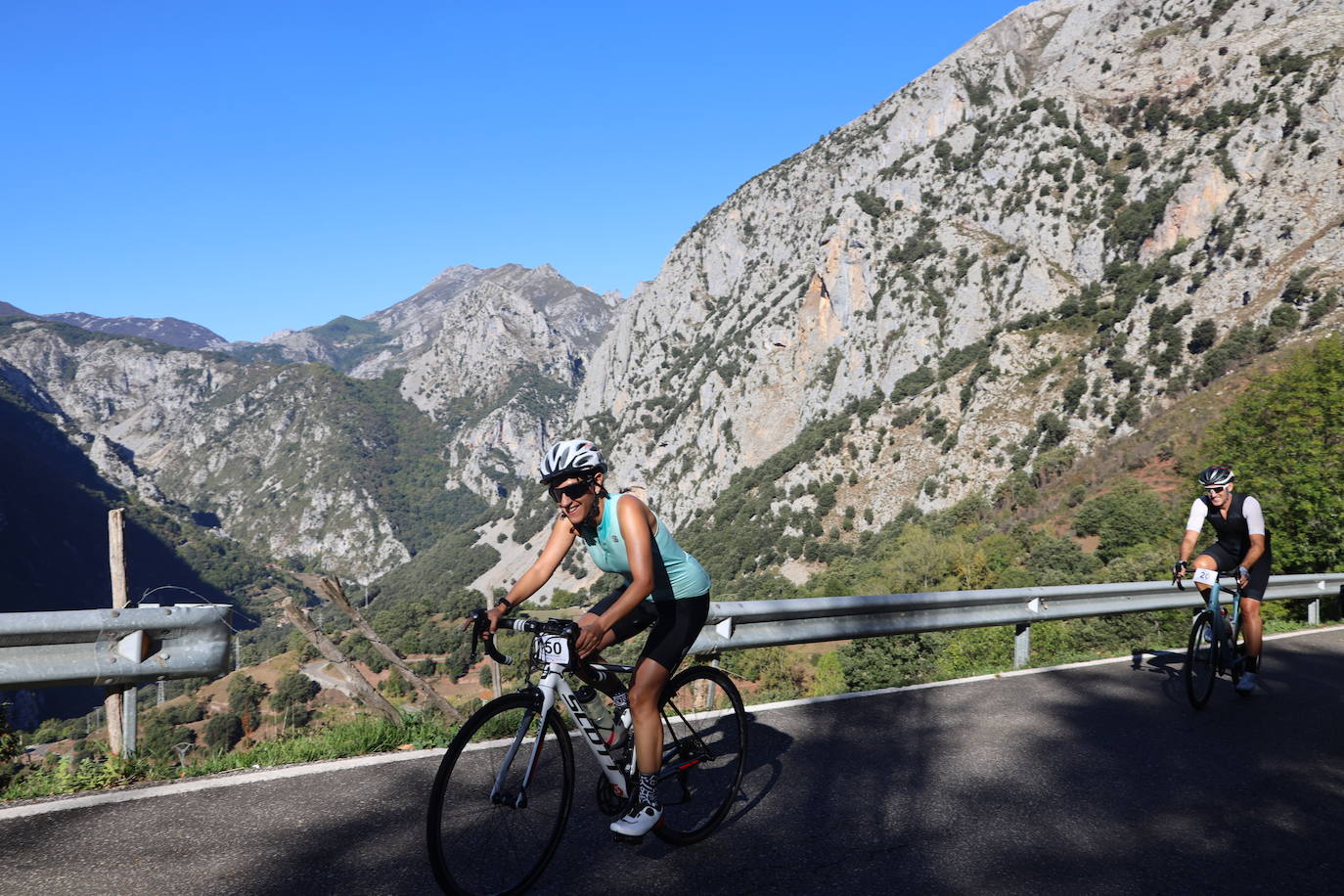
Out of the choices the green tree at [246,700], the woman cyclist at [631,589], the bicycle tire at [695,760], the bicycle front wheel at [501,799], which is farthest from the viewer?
the green tree at [246,700]

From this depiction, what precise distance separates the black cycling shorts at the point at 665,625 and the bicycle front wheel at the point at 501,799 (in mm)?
528

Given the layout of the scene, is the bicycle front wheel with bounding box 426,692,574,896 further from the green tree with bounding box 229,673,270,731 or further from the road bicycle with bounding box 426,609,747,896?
the green tree with bounding box 229,673,270,731

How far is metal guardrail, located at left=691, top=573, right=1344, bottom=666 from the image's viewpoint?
253 inches

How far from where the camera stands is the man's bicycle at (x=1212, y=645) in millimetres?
6430

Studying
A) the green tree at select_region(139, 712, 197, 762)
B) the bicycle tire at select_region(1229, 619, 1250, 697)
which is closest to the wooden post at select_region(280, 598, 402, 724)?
the bicycle tire at select_region(1229, 619, 1250, 697)

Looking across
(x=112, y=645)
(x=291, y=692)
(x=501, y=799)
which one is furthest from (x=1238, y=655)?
(x=291, y=692)

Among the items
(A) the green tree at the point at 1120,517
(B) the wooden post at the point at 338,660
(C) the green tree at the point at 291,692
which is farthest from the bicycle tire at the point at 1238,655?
(A) the green tree at the point at 1120,517

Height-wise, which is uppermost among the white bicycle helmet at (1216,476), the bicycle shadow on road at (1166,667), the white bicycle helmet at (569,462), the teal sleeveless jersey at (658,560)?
the white bicycle helmet at (569,462)

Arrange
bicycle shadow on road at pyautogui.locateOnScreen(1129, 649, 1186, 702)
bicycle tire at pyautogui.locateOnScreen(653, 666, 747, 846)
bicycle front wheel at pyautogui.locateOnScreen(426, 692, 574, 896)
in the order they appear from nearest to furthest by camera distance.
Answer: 1. bicycle front wheel at pyautogui.locateOnScreen(426, 692, 574, 896)
2. bicycle tire at pyautogui.locateOnScreen(653, 666, 747, 846)
3. bicycle shadow on road at pyautogui.locateOnScreen(1129, 649, 1186, 702)

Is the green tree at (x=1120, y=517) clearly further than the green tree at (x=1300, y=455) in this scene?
Yes

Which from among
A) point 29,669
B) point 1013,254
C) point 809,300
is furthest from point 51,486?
point 29,669

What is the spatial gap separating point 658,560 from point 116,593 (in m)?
4.25

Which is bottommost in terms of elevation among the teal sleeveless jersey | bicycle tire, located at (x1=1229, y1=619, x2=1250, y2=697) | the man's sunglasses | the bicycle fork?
bicycle tire, located at (x1=1229, y1=619, x2=1250, y2=697)

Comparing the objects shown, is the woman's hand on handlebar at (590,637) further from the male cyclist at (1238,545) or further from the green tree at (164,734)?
the green tree at (164,734)
